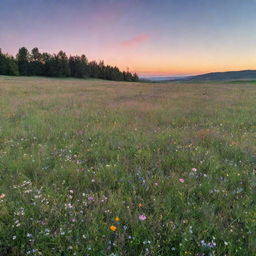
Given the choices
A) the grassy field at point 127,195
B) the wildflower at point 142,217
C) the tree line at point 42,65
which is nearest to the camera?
the grassy field at point 127,195

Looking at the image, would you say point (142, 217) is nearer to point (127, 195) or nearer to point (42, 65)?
point (127, 195)

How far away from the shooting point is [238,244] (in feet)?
6.39

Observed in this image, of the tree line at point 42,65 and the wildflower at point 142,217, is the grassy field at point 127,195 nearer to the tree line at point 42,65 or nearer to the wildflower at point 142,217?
the wildflower at point 142,217

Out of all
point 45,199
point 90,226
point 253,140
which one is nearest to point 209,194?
point 90,226

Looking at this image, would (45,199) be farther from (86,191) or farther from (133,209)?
(133,209)

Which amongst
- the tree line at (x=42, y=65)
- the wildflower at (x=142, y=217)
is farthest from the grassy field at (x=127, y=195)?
the tree line at (x=42, y=65)

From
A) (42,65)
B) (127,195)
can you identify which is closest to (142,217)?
(127,195)

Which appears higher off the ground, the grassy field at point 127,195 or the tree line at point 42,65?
the tree line at point 42,65

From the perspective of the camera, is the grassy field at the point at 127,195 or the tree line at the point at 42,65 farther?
the tree line at the point at 42,65

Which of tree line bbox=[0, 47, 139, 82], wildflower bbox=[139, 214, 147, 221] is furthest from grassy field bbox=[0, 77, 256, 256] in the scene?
tree line bbox=[0, 47, 139, 82]

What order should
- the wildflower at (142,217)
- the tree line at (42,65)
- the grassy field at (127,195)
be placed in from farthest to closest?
the tree line at (42,65) < the wildflower at (142,217) < the grassy field at (127,195)

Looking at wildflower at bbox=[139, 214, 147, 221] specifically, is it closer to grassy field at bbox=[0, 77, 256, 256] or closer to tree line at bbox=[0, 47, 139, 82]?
grassy field at bbox=[0, 77, 256, 256]

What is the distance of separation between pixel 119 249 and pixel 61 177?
1.69 meters

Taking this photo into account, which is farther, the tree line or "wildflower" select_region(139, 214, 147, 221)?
the tree line
